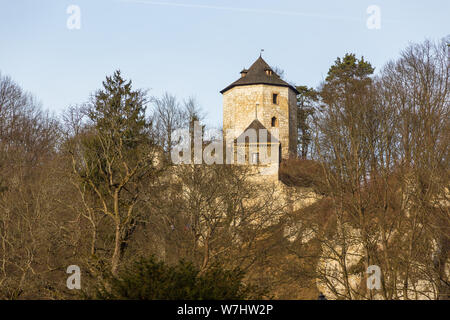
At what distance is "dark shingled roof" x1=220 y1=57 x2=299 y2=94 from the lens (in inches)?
1885

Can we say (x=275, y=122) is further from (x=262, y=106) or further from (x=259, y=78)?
(x=259, y=78)

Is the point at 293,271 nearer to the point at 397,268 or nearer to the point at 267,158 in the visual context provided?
the point at 397,268

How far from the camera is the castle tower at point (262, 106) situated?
155 feet

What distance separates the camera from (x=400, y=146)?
22.3 meters

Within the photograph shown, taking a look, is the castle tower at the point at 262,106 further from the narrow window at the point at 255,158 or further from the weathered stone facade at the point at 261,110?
the narrow window at the point at 255,158
